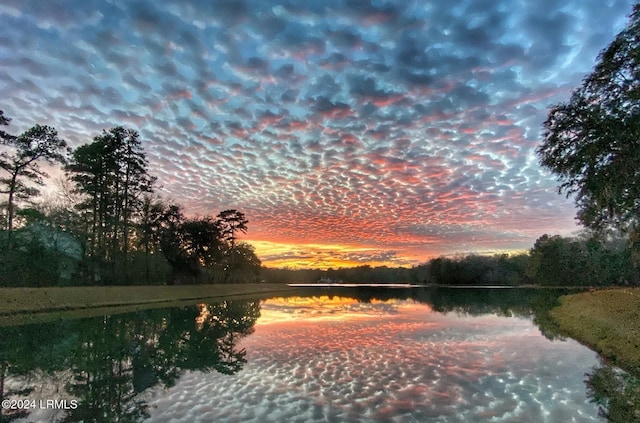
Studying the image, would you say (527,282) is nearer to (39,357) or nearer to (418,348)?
(418,348)

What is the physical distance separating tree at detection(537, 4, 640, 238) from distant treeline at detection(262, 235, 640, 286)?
7.95 metres

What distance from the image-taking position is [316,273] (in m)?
176

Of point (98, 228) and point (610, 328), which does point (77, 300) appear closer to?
point (98, 228)

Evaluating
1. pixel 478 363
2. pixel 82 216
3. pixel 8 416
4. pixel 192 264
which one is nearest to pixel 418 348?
pixel 478 363

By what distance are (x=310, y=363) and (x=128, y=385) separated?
5.05 m

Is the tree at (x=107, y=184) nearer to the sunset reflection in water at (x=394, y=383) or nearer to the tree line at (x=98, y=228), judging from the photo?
the tree line at (x=98, y=228)

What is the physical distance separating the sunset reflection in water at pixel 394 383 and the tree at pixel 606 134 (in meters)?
7.04

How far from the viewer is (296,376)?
1046cm

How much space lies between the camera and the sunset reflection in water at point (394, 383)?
754 centimetres

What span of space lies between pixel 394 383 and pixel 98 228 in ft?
143

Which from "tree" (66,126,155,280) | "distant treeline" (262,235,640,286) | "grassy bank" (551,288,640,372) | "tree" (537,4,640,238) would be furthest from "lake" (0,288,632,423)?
"tree" (66,126,155,280)

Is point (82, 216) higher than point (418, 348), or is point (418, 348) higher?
point (82, 216)

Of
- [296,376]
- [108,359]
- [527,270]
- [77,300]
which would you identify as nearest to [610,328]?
[296,376]

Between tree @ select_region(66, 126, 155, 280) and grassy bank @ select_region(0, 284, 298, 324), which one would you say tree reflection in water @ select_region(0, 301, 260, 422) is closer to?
grassy bank @ select_region(0, 284, 298, 324)
